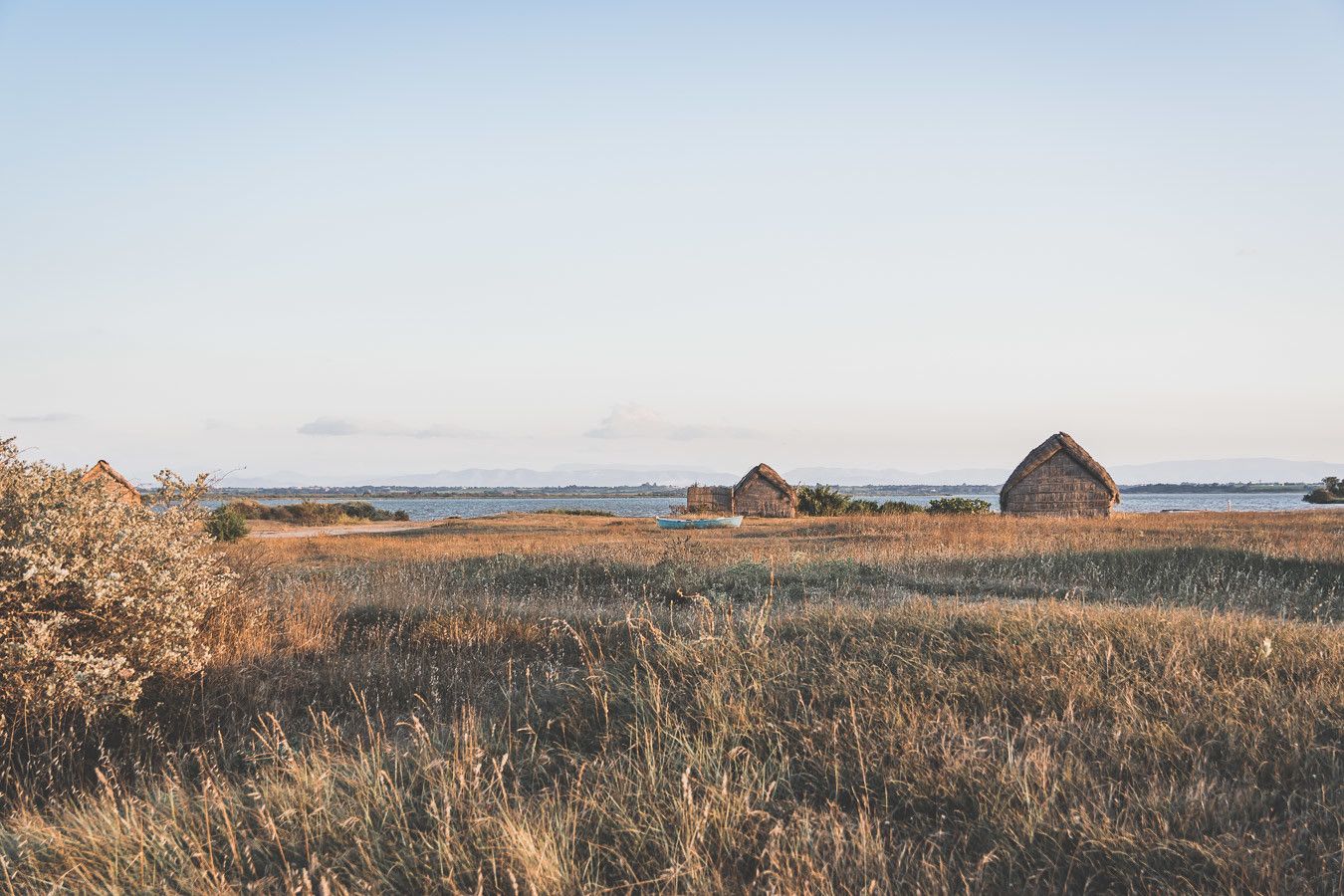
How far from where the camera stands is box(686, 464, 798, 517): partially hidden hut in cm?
4494

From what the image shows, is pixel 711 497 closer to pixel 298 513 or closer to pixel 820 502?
pixel 820 502

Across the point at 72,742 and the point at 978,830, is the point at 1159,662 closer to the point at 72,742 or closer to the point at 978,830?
the point at 978,830

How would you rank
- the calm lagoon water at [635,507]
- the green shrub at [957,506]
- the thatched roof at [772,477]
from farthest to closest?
the calm lagoon water at [635,507]
the thatched roof at [772,477]
the green shrub at [957,506]

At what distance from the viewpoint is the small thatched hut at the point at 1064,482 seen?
35531 millimetres

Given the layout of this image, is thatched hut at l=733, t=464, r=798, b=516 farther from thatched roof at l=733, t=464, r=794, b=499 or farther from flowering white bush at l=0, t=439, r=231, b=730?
flowering white bush at l=0, t=439, r=231, b=730

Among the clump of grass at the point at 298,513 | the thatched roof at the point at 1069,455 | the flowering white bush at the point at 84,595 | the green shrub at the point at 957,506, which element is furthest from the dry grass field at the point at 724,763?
the clump of grass at the point at 298,513

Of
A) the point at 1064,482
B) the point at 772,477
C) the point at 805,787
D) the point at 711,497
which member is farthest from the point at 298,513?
the point at 805,787

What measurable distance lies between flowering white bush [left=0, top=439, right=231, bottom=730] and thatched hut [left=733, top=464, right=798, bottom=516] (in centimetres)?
3897

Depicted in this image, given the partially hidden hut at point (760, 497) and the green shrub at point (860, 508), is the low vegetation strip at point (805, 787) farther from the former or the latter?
the green shrub at point (860, 508)

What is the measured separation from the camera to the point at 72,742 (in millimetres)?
5676

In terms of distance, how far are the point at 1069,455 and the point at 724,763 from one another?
→ 117 feet

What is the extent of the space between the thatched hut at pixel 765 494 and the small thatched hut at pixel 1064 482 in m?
12.7

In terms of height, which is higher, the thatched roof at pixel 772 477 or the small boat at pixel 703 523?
the thatched roof at pixel 772 477

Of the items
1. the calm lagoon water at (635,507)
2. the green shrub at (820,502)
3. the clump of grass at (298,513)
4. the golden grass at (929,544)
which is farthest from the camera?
the calm lagoon water at (635,507)
